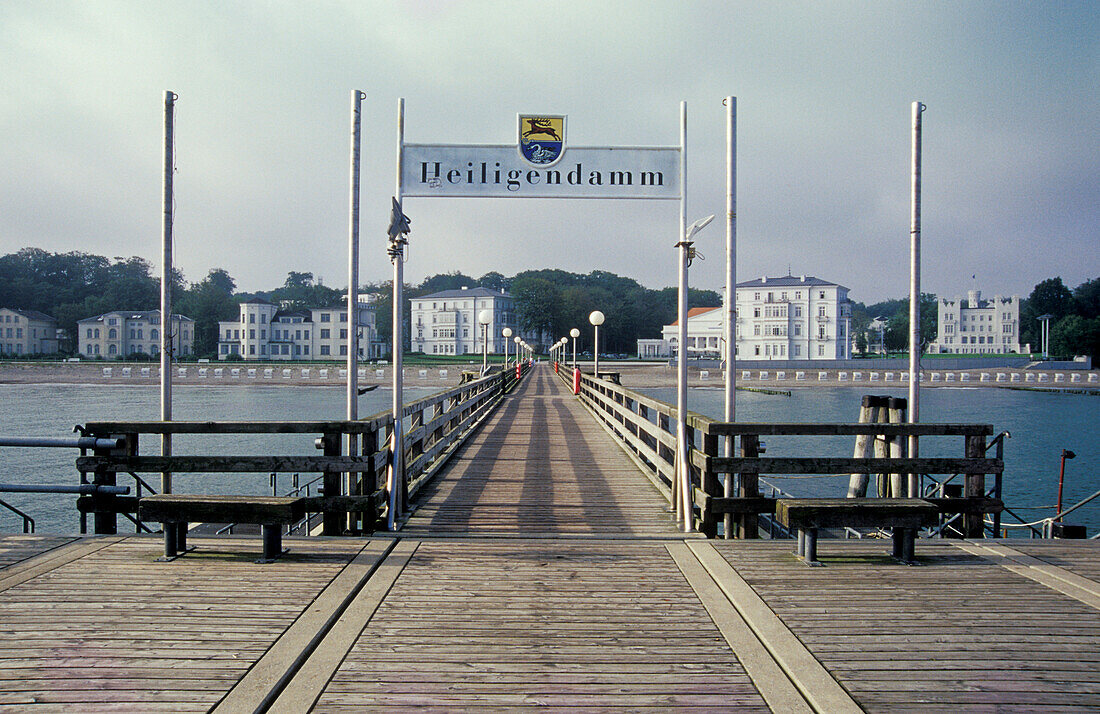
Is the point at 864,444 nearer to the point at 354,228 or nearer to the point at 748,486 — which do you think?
the point at 748,486

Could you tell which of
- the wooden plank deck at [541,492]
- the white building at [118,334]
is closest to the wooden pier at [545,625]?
the wooden plank deck at [541,492]

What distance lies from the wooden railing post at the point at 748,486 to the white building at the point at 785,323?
8747cm

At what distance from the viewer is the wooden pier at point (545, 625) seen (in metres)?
3.07

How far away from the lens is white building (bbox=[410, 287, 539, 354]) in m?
108

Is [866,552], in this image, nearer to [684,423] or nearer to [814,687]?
[684,423]

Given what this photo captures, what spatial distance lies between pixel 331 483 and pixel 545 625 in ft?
8.38

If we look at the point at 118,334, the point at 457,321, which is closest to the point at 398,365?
the point at 457,321

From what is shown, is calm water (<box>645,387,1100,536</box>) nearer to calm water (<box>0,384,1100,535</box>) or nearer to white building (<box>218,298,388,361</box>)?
calm water (<box>0,384,1100,535</box>)

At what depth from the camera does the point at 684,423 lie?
20.6 feet

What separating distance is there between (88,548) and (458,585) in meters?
2.84

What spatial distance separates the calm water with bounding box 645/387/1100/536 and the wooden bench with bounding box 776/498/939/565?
24.1 feet

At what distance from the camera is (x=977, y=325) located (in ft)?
452

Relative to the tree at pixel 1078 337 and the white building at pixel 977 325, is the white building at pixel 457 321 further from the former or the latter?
the white building at pixel 977 325

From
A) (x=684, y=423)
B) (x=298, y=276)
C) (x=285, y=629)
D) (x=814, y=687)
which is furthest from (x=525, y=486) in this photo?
(x=298, y=276)
